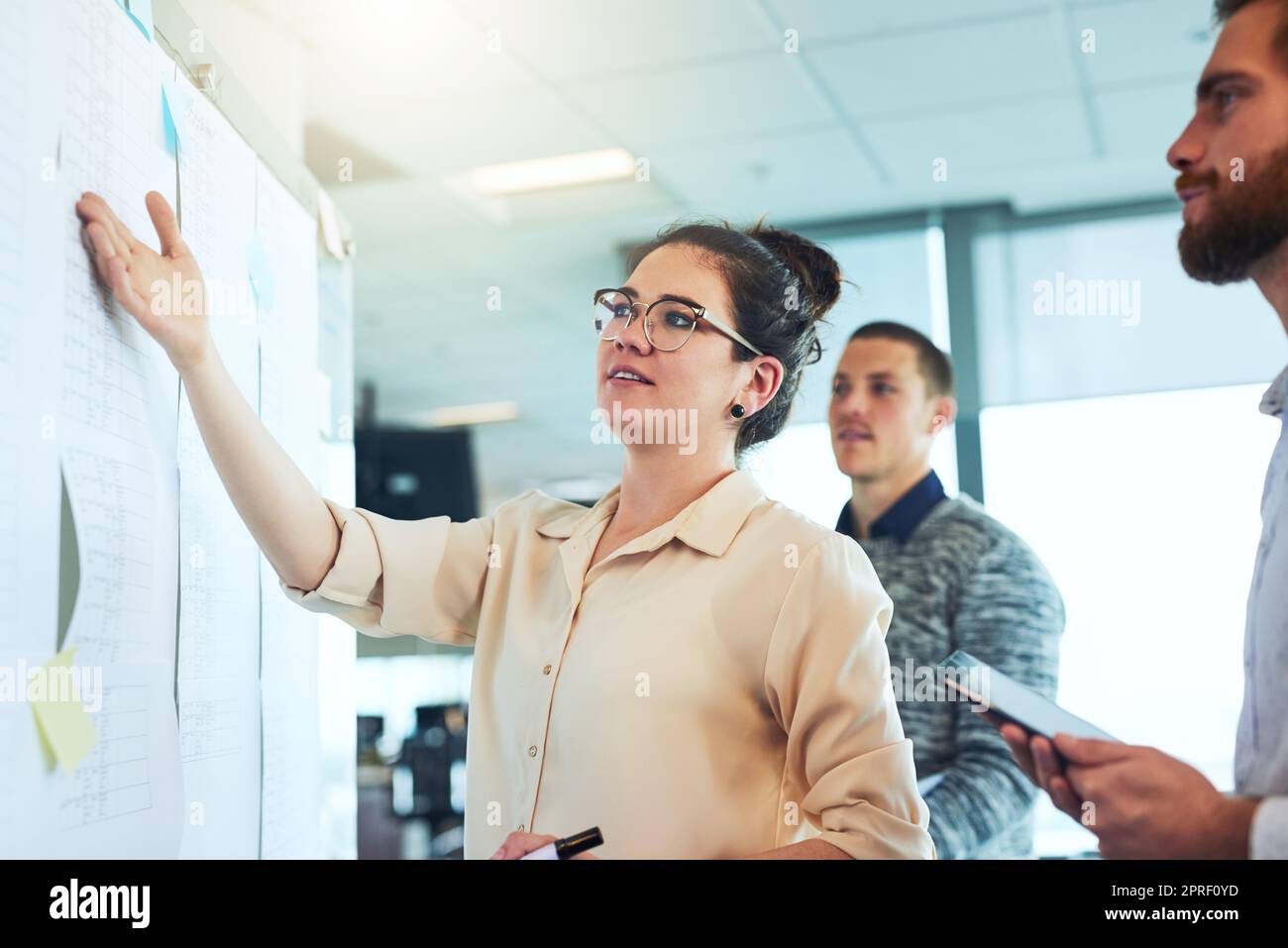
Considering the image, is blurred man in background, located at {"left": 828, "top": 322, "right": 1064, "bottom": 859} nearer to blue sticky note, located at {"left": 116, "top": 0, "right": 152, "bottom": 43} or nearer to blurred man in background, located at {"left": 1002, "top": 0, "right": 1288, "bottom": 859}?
blurred man in background, located at {"left": 1002, "top": 0, "right": 1288, "bottom": 859}

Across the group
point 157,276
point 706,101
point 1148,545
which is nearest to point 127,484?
point 157,276

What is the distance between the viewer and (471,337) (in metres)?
5.58

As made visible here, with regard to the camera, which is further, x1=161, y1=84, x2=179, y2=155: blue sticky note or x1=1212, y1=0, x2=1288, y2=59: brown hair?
x1=161, y1=84, x2=179, y2=155: blue sticky note

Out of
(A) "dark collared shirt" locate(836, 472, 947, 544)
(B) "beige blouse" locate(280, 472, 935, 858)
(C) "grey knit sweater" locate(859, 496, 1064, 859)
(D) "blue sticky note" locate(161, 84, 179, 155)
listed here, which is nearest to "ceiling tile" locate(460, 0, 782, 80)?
(A) "dark collared shirt" locate(836, 472, 947, 544)

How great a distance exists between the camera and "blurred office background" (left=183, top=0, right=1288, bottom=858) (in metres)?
2.66

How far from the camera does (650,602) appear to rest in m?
1.08

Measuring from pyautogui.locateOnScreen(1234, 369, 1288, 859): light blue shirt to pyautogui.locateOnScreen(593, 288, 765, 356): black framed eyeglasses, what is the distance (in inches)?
21.4

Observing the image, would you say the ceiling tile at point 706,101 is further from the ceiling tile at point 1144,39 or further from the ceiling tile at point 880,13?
the ceiling tile at point 1144,39

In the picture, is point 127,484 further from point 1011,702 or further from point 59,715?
point 1011,702

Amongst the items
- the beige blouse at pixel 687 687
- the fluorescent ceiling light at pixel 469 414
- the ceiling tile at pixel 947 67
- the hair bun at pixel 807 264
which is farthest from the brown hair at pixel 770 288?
the fluorescent ceiling light at pixel 469 414

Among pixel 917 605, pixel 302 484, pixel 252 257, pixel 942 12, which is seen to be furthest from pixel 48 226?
pixel 942 12

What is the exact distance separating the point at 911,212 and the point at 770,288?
115 inches

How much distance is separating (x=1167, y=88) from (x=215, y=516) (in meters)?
2.82
